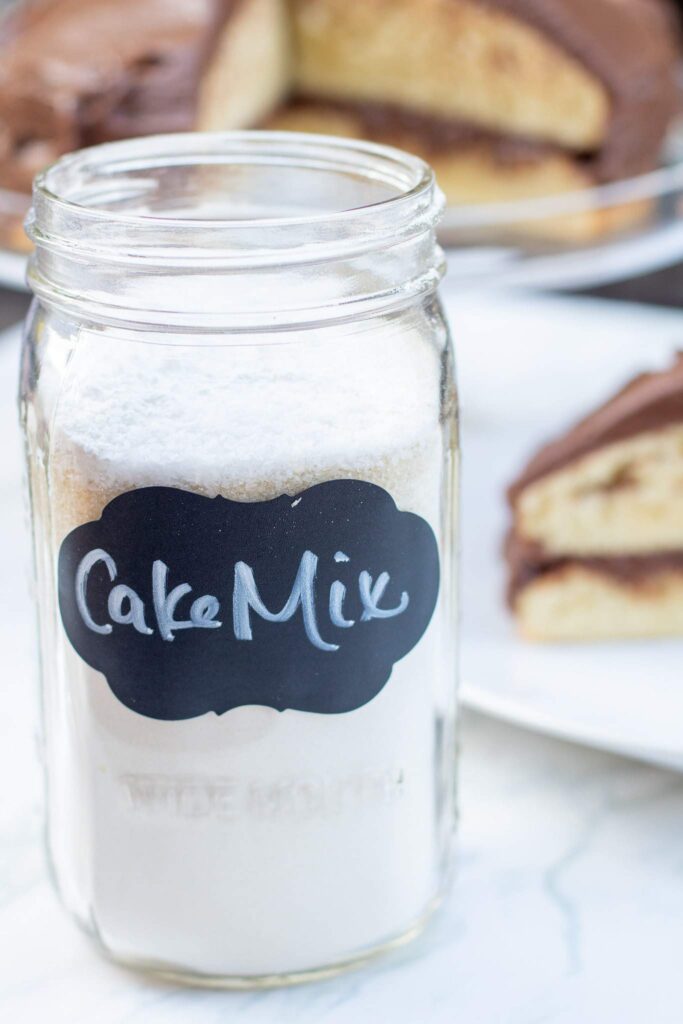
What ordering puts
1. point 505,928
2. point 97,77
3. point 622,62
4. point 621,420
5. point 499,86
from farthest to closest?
1. point 499,86
2. point 622,62
3. point 97,77
4. point 621,420
5. point 505,928

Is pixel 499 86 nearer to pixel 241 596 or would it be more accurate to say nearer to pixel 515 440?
pixel 515 440

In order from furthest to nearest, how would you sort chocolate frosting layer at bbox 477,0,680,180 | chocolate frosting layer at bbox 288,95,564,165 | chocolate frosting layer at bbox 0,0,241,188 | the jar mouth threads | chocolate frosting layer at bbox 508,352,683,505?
1. chocolate frosting layer at bbox 288,95,564,165
2. chocolate frosting layer at bbox 477,0,680,180
3. chocolate frosting layer at bbox 0,0,241,188
4. chocolate frosting layer at bbox 508,352,683,505
5. the jar mouth threads

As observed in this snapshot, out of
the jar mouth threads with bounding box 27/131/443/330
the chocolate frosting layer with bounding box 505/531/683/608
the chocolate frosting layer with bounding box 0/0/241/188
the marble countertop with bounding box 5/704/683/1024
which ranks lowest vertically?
the marble countertop with bounding box 5/704/683/1024

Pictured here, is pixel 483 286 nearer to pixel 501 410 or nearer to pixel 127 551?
pixel 501 410

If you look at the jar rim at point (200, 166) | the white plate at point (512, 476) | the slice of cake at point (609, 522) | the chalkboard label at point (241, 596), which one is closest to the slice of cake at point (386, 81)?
the white plate at point (512, 476)

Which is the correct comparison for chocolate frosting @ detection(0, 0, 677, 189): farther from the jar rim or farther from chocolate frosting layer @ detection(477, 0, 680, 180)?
the jar rim

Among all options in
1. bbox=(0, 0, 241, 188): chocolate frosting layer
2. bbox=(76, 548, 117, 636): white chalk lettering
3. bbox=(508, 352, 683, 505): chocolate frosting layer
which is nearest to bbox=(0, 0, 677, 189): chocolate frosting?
bbox=(0, 0, 241, 188): chocolate frosting layer

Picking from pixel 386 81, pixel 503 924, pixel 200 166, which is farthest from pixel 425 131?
pixel 503 924
